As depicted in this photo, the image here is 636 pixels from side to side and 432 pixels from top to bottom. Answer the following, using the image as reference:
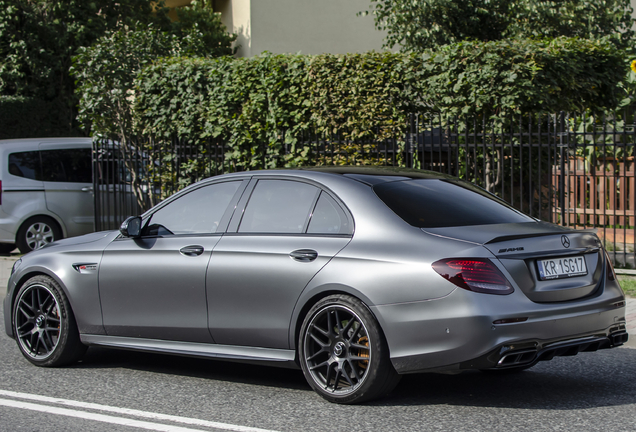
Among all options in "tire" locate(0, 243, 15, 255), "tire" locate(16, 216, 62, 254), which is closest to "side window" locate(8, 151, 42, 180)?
"tire" locate(16, 216, 62, 254)

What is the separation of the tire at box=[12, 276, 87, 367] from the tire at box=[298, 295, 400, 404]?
7.04ft

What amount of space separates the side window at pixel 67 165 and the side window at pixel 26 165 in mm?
101

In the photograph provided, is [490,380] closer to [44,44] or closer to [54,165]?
[54,165]

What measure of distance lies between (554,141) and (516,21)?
8.67 m

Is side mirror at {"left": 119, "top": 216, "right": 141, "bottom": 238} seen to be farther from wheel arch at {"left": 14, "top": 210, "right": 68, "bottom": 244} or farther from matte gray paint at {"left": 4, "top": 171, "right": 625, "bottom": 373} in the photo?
wheel arch at {"left": 14, "top": 210, "right": 68, "bottom": 244}

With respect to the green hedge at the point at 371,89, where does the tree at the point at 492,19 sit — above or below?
above

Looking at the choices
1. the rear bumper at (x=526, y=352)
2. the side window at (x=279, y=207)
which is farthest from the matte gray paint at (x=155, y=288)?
the rear bumper at (x=526, y=352)

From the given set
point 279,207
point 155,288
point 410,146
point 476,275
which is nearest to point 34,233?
point 410,146

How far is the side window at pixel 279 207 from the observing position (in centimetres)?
518

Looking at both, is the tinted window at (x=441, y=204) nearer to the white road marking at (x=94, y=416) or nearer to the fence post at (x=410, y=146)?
the white road marking at (x=94, y=416)

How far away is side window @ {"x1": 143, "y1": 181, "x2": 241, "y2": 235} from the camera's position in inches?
220

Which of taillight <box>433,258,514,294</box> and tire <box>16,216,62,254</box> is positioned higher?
taillight <box>433,258,514,294</box>

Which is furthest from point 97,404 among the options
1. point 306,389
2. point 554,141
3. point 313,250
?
point 554,141

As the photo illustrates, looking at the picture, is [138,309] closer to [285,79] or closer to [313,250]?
[313,250]
